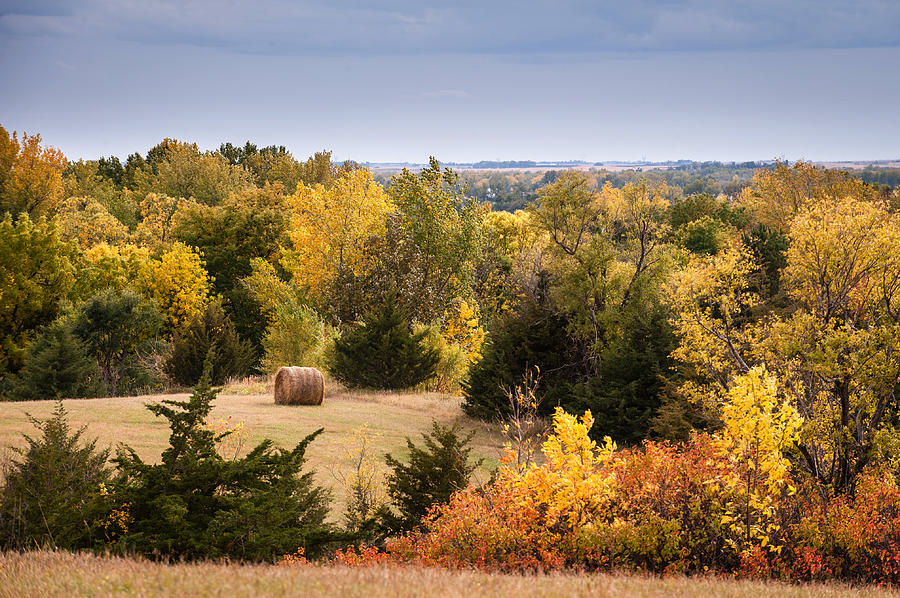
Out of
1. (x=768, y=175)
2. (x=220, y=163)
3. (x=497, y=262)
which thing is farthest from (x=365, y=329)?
(x=220, y=163)

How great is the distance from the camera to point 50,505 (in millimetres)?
8953

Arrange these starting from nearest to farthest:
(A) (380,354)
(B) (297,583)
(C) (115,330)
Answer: (B) (297,583)
(A) (380,354)
(C) (115,330)

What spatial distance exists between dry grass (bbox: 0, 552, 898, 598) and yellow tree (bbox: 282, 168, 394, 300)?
1386 inches

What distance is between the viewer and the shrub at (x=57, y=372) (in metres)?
32.8

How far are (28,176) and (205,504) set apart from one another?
53961 mm

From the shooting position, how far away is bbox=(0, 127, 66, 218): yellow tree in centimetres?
5300

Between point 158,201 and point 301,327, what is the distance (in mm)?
31951

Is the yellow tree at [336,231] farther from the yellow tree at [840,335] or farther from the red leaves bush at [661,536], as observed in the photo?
the red leaves bush at [661,536]

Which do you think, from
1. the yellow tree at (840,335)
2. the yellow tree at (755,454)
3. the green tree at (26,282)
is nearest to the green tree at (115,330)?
the green tree at (26,282)

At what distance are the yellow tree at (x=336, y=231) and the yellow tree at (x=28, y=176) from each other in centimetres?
2377

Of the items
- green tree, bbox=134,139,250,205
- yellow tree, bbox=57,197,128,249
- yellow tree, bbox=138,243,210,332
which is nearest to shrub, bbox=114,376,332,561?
yellow tree, bbox=138,243,210,332

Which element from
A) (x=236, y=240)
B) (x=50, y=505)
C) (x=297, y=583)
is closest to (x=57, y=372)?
(x=236, y=240)

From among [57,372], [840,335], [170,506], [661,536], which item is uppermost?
[840,335]

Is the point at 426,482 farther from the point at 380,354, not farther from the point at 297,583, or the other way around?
the point at 380,354
